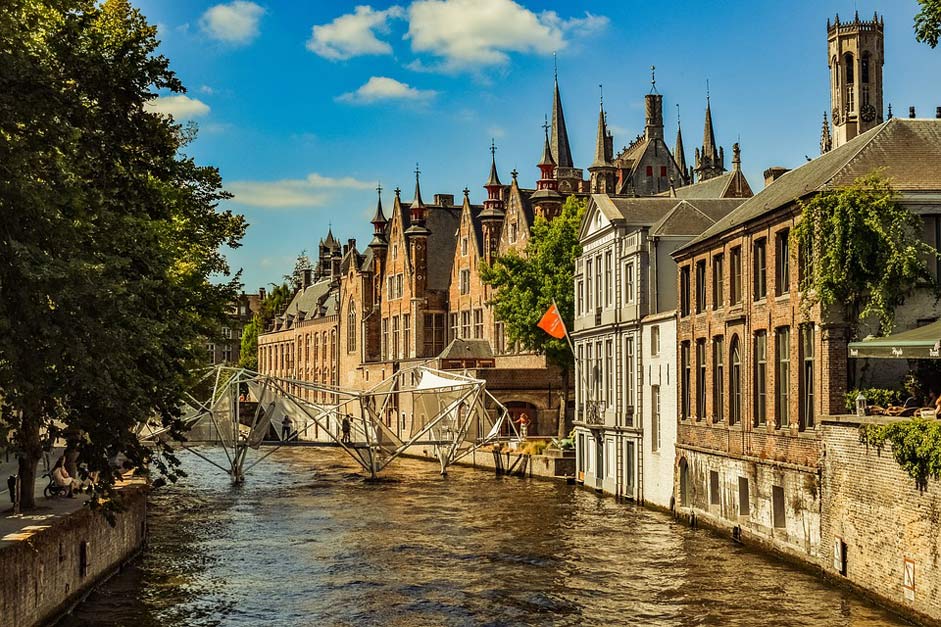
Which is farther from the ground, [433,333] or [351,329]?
[351,329]

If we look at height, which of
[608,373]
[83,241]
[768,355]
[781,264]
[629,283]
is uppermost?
[629,283]

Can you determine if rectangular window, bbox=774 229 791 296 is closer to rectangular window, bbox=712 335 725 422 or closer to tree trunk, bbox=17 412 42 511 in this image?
rectangular window, bbox=712 335 725 422

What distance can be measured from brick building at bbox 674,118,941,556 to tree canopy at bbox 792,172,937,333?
0.55m

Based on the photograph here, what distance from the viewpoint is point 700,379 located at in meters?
35.7

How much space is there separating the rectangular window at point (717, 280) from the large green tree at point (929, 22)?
13829 mm

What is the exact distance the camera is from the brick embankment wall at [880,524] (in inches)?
766

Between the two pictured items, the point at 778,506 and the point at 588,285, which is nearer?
the point at 778,506

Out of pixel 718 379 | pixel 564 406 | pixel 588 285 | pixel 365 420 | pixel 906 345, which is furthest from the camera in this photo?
pixel 564 406

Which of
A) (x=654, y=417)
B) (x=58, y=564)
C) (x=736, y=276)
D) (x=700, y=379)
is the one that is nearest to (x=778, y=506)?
(x=736, y=276)

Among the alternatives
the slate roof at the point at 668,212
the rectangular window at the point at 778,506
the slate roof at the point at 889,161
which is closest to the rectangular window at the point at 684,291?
the slate roof at the point at 668,212

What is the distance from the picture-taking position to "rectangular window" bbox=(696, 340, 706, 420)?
1388 inches

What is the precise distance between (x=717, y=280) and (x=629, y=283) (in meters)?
8.56

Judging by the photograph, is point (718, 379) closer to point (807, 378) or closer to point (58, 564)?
point (807, 378)

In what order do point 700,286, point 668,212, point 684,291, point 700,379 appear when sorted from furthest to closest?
point 668,212, point 684,291, point 700,286, point 700,379
